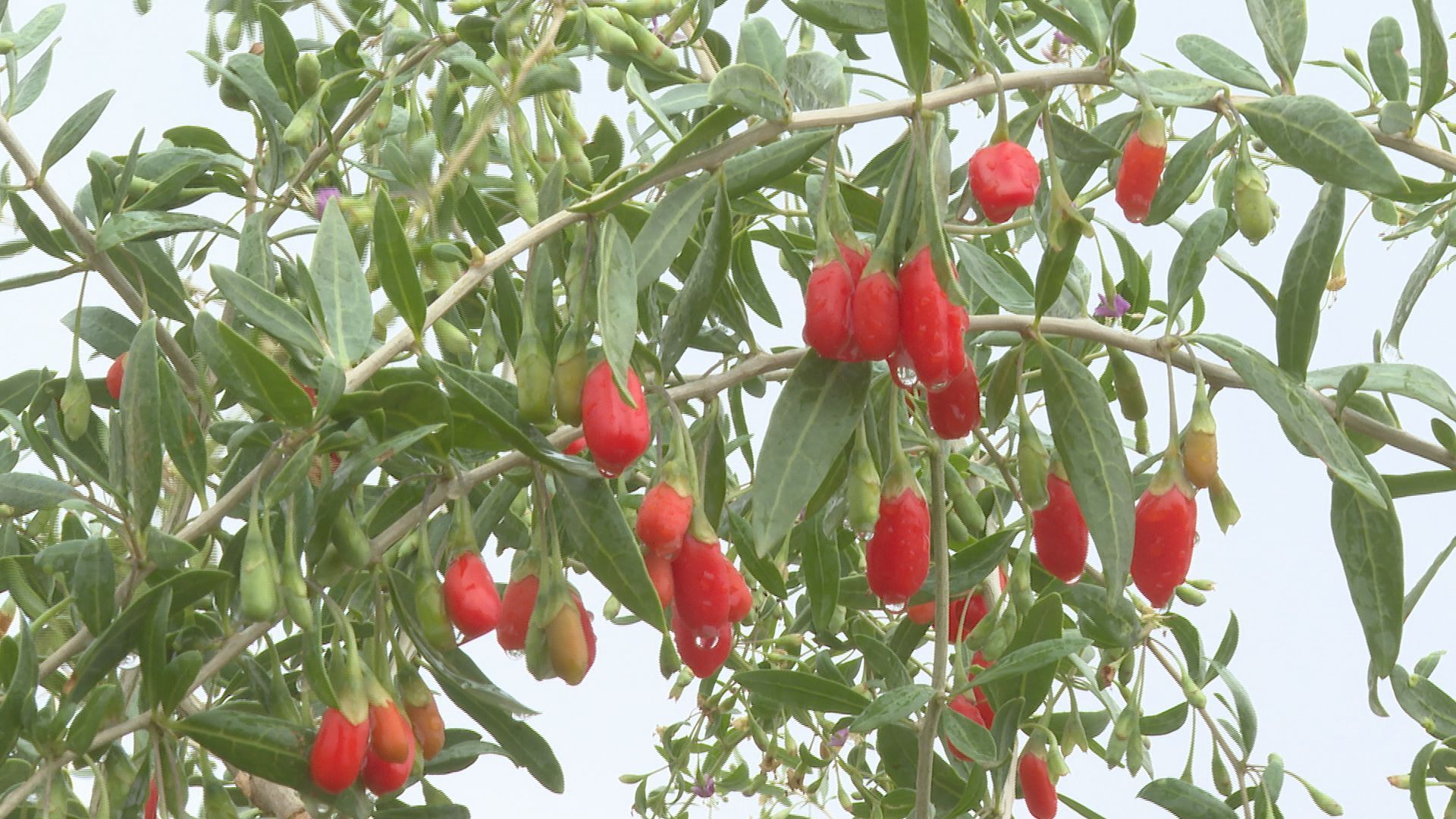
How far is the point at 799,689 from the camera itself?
0.88 metres

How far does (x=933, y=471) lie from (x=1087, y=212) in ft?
0.79

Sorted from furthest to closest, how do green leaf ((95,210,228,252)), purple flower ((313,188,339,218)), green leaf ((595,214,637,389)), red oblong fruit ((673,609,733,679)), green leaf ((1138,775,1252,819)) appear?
purple flower ((313,188,339,218))
green leaf ((1138,775,1252,819))
green leaf ((95,210,228,252))
red oblong fruit ((673,609,733,679))
green leaf ((595,214,637,389))

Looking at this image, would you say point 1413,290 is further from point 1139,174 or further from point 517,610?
point 517,610

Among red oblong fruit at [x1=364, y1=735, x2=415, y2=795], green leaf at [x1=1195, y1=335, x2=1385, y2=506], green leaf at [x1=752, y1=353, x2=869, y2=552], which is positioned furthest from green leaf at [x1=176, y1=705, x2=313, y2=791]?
green leaf at [x1=1195, y1=335, x2=1385, y2=506]

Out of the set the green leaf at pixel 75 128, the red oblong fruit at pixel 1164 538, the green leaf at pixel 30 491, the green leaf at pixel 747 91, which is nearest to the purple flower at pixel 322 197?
the green leaf at pixel 75 128

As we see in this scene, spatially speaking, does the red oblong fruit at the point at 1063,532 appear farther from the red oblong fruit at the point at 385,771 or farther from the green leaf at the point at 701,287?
the red oblong fruit at the point at 385,771

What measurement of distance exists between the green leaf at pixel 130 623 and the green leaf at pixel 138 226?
209 mm

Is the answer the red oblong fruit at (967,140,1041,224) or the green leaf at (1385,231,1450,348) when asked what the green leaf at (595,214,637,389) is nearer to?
the red oblong fruit at (967,140,1041,224)

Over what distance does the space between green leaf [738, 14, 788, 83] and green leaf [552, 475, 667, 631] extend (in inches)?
8.5

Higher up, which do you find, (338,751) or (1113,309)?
(1113,309)

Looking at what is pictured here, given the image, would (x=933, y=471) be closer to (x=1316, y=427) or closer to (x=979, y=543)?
(x=979, y=543)

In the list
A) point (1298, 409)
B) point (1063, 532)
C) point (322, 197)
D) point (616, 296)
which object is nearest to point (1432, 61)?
point (1298, 409)

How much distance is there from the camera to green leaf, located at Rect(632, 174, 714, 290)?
68 centimetres

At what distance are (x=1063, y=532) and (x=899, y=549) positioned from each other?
0.08 meters
